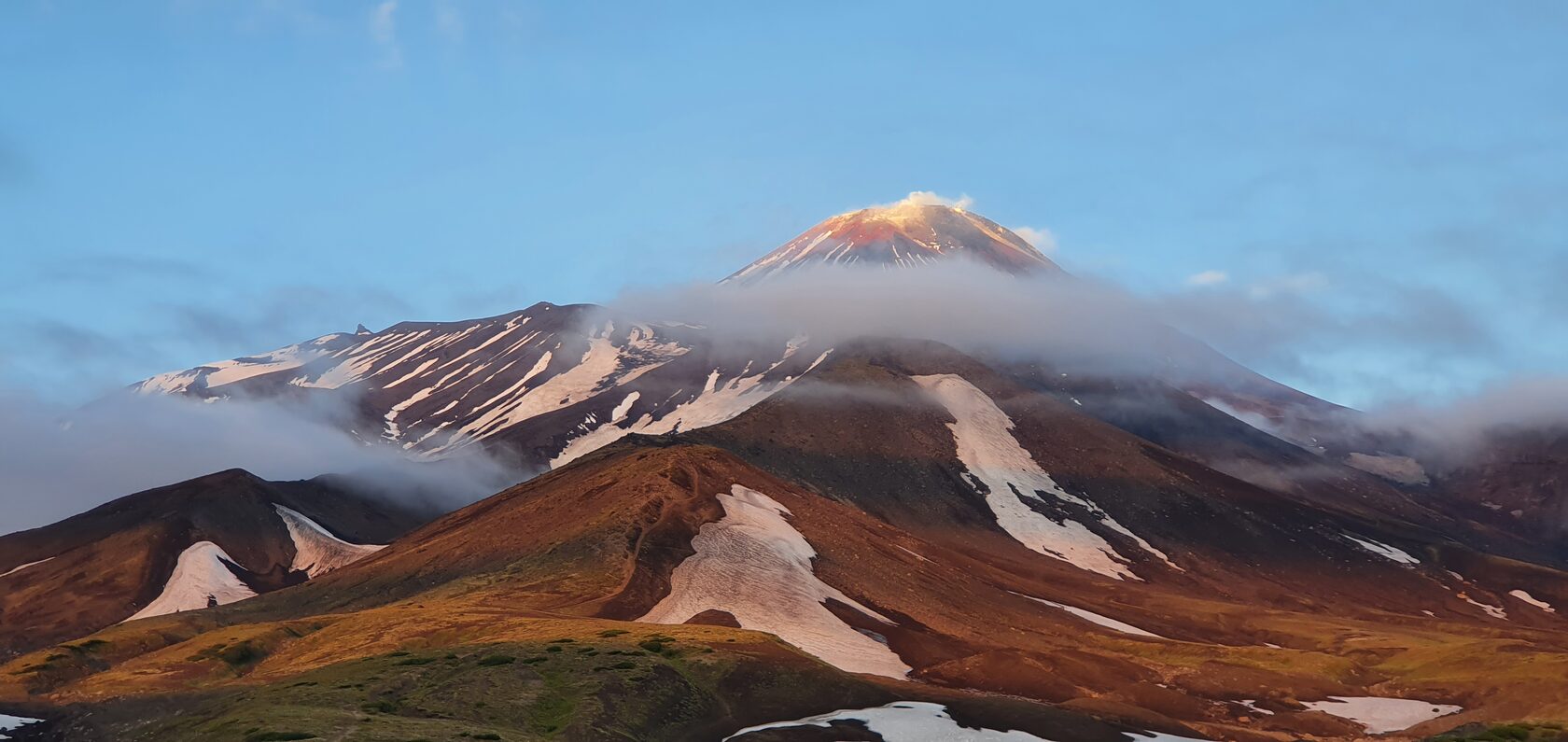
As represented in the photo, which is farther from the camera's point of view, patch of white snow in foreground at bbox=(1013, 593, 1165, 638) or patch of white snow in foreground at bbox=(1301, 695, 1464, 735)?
patch of white snow in foreground at bbox=(1013, 593, 1165, 638)

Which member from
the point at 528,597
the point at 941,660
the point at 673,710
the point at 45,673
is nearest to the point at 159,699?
the point at 45,673

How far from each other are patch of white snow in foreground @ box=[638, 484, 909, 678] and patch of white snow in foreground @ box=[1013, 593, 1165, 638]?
3897cm

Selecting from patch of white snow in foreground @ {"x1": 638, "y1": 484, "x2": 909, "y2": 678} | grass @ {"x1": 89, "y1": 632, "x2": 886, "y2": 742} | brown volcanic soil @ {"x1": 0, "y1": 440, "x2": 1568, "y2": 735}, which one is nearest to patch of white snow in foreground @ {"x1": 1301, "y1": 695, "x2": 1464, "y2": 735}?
brown volcanic soil @ {"x1": 0, "y1": 440, "x2": 1568, "y2": 735}

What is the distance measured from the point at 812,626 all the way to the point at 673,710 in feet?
171

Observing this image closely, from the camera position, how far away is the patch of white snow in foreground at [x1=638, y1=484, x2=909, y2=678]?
135875mm

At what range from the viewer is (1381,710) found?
139m

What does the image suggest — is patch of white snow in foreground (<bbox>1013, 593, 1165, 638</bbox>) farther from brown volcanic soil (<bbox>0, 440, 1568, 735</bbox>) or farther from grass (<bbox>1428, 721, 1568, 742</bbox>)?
grass (<bbox>1428, 721, 1568, 742</bbox>)

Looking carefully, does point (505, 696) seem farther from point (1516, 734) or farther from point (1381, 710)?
point (1381, 710)

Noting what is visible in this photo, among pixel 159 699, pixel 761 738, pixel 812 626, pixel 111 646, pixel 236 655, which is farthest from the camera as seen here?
pixel 111 646

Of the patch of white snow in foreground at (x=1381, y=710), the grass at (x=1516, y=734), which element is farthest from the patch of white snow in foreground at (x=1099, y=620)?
the grass at (x=1516, y=734)

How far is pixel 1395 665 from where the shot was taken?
161875 millimetres

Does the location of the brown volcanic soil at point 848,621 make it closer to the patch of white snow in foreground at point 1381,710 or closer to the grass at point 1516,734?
the patch of white snow in foreground at point 1381,710

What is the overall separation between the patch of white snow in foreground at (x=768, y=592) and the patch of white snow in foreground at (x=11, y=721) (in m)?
54.5

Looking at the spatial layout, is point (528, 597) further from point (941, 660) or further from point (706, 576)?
point (941, 660)
